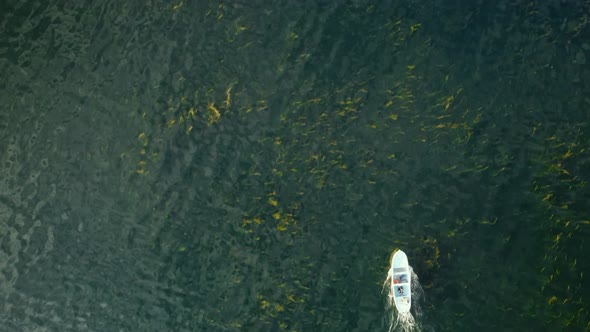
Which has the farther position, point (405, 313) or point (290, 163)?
point (290, 163)

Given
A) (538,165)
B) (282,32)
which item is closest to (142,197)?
(282,32)

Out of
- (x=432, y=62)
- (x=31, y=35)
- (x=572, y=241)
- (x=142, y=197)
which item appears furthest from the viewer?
(x=31, y=35)

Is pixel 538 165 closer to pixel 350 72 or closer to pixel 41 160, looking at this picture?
pixel 350 72

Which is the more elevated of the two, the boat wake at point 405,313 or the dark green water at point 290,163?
the dark green water at point 290,163

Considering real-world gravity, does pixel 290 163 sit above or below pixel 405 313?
above

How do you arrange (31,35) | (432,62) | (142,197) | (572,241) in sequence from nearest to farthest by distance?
(572,241), (432,62), (142,197), (31,35)

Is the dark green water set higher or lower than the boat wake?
higher

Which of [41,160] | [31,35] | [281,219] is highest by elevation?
[31,35]

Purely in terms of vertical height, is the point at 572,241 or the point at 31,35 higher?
the point at 31,35
